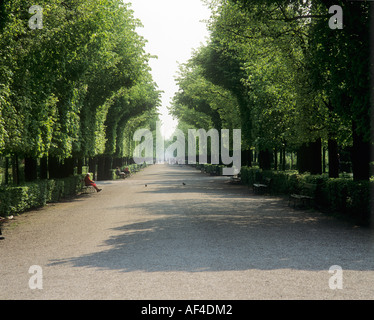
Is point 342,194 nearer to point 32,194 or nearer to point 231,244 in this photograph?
point 231,244

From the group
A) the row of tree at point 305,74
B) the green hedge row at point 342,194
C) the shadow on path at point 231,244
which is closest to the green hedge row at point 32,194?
the shadow on path at point 231,244

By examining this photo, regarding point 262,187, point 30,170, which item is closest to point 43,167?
point 30,170

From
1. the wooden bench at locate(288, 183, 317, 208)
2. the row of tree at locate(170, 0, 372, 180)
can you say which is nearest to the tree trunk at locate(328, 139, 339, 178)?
the row of tree at locate(170, 0, 372, 180)

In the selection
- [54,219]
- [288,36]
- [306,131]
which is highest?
[288,36]

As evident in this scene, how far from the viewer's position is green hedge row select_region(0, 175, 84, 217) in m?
14.6

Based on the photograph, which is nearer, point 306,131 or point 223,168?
point 306,131

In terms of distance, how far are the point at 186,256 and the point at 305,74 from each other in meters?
11.2

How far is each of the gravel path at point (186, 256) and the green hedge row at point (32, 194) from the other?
798 millimetres

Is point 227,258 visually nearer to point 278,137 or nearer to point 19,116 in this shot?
point 19,116

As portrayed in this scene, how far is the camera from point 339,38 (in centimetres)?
1258

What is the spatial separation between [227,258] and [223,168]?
131 ft

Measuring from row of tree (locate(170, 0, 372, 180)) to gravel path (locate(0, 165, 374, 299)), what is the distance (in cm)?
383

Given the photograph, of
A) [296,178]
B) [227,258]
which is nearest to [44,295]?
[227,258]

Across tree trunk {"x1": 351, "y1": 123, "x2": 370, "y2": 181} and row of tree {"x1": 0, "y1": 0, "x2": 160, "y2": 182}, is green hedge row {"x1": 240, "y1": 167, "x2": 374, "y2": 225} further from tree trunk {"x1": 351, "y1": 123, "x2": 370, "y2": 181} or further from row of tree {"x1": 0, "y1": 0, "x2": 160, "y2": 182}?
row of tree {"x1": 0, "y1": 0, "x2": 160, "y2": 182}
